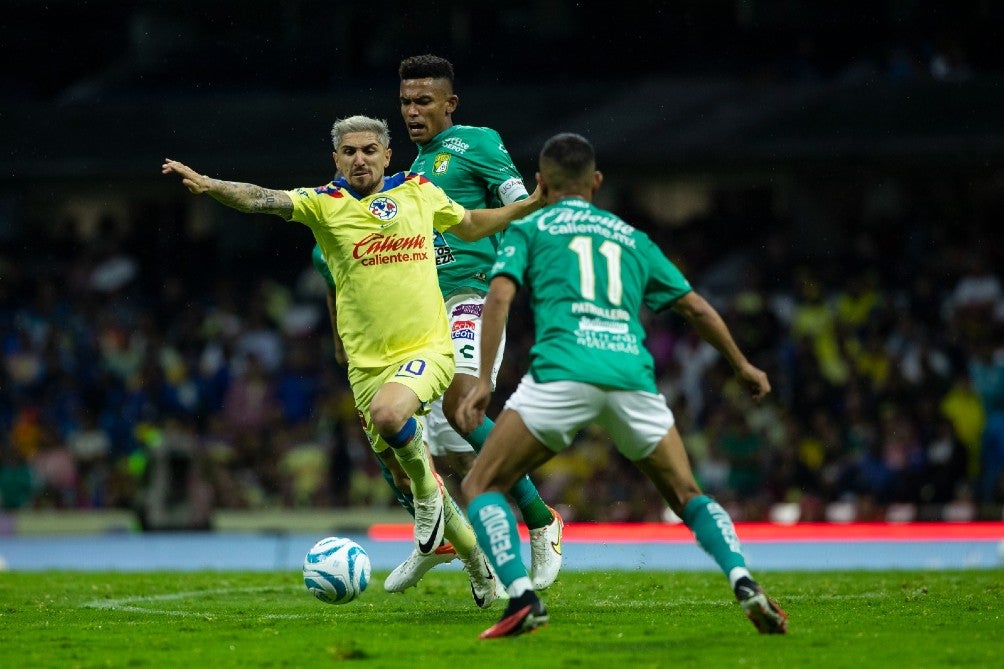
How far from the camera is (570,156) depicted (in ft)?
24.5

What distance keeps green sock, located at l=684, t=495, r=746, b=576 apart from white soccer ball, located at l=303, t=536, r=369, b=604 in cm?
262

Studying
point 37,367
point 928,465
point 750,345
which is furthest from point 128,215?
point 928,465

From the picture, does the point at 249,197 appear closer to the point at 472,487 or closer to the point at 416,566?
the point at 472,487

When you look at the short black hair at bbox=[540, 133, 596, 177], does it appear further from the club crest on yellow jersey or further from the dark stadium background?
the dark stadium background

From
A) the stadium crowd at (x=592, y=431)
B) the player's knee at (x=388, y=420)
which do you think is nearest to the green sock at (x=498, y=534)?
the player's knee at (x=388, y=420)

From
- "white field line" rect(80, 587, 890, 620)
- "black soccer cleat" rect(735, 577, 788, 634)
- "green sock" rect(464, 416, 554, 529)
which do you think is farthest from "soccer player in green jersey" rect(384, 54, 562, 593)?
"black soccer cleat" rect(735, 577, 788, 634)

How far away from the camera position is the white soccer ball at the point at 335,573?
9125mm

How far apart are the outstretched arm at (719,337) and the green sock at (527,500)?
8.22ft

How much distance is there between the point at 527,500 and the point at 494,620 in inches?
51.4

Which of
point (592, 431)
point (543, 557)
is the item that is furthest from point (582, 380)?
point (592, 431)

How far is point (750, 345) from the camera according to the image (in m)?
19.9

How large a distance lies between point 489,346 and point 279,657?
1.65 meters

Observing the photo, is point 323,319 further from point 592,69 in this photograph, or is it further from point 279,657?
point 279,657

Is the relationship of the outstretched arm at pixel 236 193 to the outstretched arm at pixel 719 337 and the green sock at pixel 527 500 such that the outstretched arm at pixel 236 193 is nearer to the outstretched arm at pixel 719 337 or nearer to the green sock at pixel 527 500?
the green sock at pixel 527 500
